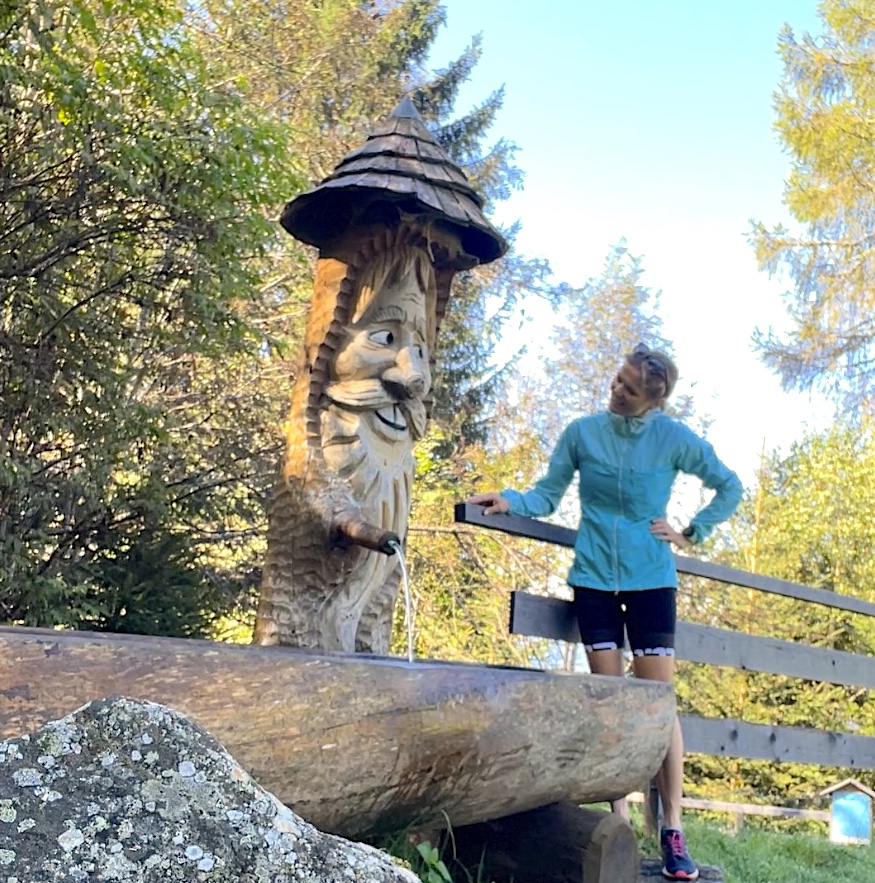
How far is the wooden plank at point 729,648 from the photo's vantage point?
12.0 feet

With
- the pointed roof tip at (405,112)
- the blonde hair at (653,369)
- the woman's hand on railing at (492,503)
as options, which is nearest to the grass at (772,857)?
the woman's hand on railing at (492,503)

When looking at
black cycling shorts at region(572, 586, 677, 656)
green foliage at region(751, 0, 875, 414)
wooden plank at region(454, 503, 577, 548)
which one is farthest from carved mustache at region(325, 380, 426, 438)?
green foliage at region(751, 0, 875, 414)

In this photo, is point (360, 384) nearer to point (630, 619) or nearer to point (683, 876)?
point (630, 619)

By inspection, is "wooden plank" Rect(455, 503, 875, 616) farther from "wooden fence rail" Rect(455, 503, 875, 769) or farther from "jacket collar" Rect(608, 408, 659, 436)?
"jacket collar" Rect(608, 408, 659, 436)

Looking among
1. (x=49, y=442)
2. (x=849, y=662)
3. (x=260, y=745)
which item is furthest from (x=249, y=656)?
(x=49, y=442)

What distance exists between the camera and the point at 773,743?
474 centimetres

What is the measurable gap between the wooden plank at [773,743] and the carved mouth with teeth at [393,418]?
181 centimetres

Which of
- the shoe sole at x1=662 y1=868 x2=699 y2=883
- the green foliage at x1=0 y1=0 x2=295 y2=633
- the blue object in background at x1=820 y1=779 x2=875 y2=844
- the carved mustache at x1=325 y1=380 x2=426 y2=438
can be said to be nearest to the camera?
the shoe sole at x1=662 y1=868 x2=699 y2=883

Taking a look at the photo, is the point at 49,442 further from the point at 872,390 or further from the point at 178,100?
the point at 872,390

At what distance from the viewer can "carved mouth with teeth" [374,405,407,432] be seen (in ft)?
11.8

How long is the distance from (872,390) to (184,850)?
12460 millimetres

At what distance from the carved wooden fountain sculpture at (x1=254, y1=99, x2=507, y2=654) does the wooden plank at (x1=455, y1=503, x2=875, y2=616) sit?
327 mm

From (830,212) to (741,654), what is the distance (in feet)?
29.7

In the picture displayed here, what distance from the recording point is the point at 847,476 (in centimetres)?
1512
